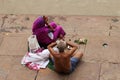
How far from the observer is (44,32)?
6.65 metres

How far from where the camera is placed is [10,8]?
8.79 meters

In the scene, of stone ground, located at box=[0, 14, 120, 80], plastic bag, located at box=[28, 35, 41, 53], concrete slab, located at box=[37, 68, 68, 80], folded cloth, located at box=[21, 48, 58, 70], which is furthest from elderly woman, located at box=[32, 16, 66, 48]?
concrete slab, located at box=[37, 68, 68, 80]

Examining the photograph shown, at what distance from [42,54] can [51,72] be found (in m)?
0.40

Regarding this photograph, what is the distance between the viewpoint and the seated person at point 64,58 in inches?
233

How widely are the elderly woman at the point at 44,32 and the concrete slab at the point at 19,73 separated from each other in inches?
24.3

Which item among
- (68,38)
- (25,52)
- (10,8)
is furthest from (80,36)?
(10,8)

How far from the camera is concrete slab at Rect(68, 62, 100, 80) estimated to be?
6203 millimetres

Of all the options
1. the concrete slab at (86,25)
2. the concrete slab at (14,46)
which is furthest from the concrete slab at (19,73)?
the concrete slab at (86,25)

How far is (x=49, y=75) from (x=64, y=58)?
60 cm

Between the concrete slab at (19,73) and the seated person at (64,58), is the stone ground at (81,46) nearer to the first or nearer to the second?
the concrete slab at (19,73)

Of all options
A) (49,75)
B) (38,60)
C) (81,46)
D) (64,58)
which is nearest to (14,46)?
(38,60)

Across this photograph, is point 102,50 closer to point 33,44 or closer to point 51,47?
point 51,47

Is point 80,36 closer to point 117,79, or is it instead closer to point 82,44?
point 82,44

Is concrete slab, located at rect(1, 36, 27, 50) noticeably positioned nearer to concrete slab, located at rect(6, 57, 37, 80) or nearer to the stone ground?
the stone ground
